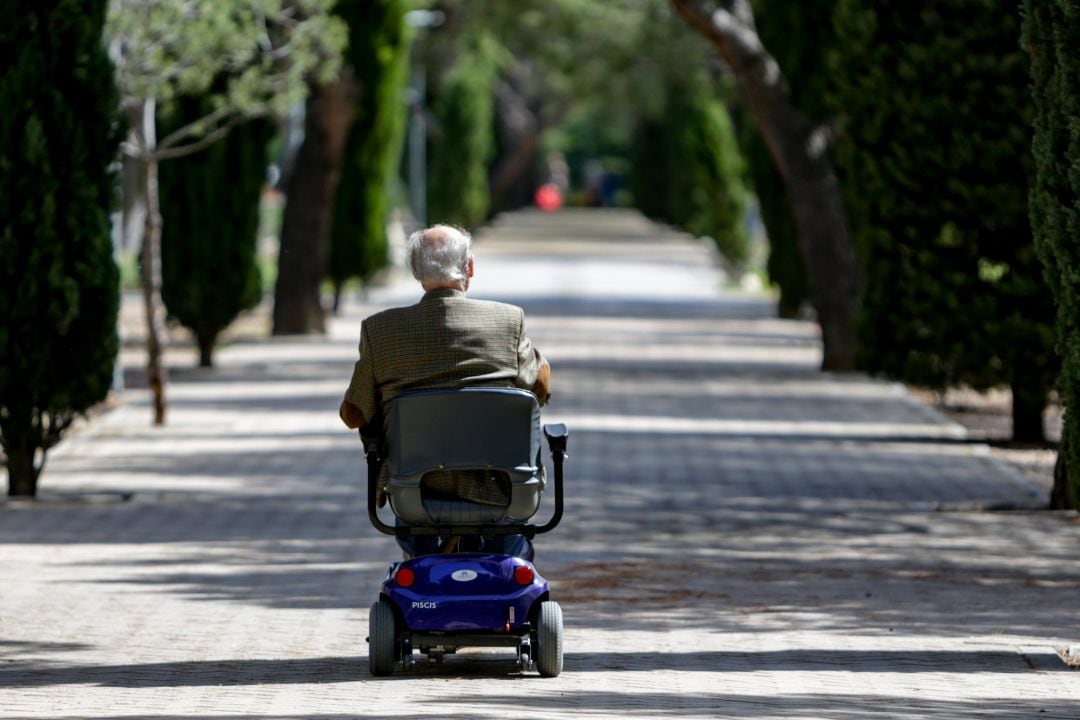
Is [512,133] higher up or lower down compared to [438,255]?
higher up

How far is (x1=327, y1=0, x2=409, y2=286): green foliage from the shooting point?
2562 centimetres

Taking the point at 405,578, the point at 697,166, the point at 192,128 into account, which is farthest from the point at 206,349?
the point at 697,166

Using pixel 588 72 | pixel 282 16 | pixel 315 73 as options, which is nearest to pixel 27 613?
pixel 282 16

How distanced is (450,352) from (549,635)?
38.9 inches

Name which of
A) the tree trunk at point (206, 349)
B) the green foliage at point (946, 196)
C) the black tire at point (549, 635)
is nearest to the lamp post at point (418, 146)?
the tree trunk at point (206, 349)

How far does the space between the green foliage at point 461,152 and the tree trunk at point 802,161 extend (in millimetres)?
32238

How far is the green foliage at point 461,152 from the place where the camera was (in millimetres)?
53656

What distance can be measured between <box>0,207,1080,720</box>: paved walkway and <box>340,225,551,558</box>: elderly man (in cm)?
89

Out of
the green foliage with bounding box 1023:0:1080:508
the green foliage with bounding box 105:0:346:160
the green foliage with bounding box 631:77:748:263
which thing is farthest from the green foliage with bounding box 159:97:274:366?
the green foliage with bounding box 631:77:748:263

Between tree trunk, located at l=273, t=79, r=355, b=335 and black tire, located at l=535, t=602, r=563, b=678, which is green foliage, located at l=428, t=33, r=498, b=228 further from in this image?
black tire, located at l=535, t=602, r=563, b=678

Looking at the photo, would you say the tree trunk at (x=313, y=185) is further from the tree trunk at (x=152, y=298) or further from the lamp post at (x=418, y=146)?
the lamp post at (x=418, y=146)

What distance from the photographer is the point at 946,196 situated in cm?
1548

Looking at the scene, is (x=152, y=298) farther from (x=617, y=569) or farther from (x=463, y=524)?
(x=463, y=524)

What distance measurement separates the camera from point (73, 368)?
1260cm
